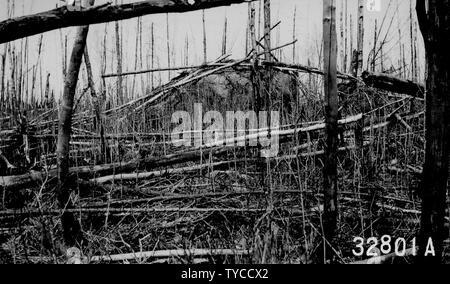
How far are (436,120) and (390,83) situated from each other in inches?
58.1

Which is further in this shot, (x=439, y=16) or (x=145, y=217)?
(x=145, y=217)

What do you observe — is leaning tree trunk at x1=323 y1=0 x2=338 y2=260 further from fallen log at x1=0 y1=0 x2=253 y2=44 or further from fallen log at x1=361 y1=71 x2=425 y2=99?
fallen log at x1=361 y1=71 x2=425 y2=99

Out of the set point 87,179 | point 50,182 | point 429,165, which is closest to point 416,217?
point 429,165

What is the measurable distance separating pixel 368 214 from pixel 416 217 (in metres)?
0.22

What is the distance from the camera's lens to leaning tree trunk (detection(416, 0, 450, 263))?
3.31ft

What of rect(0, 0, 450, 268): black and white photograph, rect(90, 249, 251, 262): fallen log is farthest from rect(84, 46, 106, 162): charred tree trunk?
rect(90, 249, 251, 262): fallen log

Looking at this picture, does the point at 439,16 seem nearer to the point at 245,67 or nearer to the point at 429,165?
the point at 429,165

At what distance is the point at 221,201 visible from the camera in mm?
1927

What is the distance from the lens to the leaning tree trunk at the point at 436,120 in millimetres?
1009

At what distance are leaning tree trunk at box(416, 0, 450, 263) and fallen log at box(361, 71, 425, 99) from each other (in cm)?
129

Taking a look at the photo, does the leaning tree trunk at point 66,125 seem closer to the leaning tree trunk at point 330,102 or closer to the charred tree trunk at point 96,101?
the charred tree trunk at point 96,101

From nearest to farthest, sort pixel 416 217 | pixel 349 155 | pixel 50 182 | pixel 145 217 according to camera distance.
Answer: pixel 416 217, pixel 145 217, pixel 50 182, pixel 349 155
